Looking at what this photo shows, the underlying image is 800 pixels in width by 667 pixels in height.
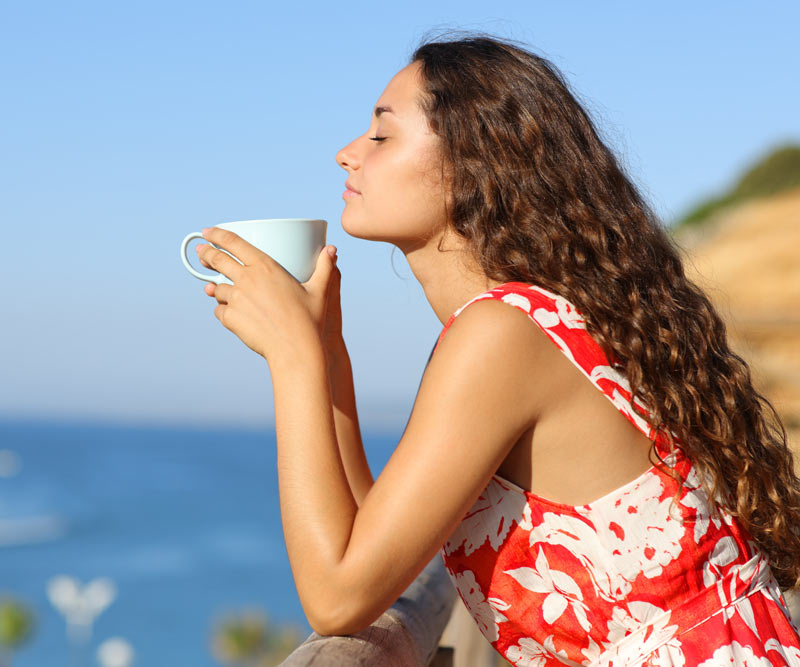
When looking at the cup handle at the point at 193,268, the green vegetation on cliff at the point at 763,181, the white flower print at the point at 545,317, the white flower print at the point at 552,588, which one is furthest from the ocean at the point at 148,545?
the white flower print at the point at 545,317

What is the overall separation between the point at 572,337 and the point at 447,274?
355mm

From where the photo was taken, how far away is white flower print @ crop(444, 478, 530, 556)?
1.60 metres

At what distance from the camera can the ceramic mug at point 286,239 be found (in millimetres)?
1688

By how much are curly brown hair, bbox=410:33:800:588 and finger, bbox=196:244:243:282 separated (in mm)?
415

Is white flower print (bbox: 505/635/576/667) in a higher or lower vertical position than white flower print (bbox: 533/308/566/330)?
lower

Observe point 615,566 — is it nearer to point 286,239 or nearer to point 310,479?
point 310,479

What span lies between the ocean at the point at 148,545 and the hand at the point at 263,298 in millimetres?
27536

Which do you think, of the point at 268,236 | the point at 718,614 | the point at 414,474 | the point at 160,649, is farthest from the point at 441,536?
the point at 160,649

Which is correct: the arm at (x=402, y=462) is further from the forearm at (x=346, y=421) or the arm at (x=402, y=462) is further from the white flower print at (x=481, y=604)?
the forearm at (x=346, y=421)

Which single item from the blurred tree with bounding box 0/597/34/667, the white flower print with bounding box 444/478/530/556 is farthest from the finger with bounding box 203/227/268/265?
the blurred tree with bounding box 0/597/34/667

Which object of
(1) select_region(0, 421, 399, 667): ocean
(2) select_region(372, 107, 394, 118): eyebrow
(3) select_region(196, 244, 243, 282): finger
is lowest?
(1) select_region(0, 421, 399, 667): ocean

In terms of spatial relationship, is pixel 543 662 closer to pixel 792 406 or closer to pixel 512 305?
pixel 512 305

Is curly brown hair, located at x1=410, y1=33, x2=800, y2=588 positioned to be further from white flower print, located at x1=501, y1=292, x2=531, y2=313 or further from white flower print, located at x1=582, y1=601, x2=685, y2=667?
white flower print, located at x1=582, y1=601, x2=685, y2=667

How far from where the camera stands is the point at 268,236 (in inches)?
66.6
